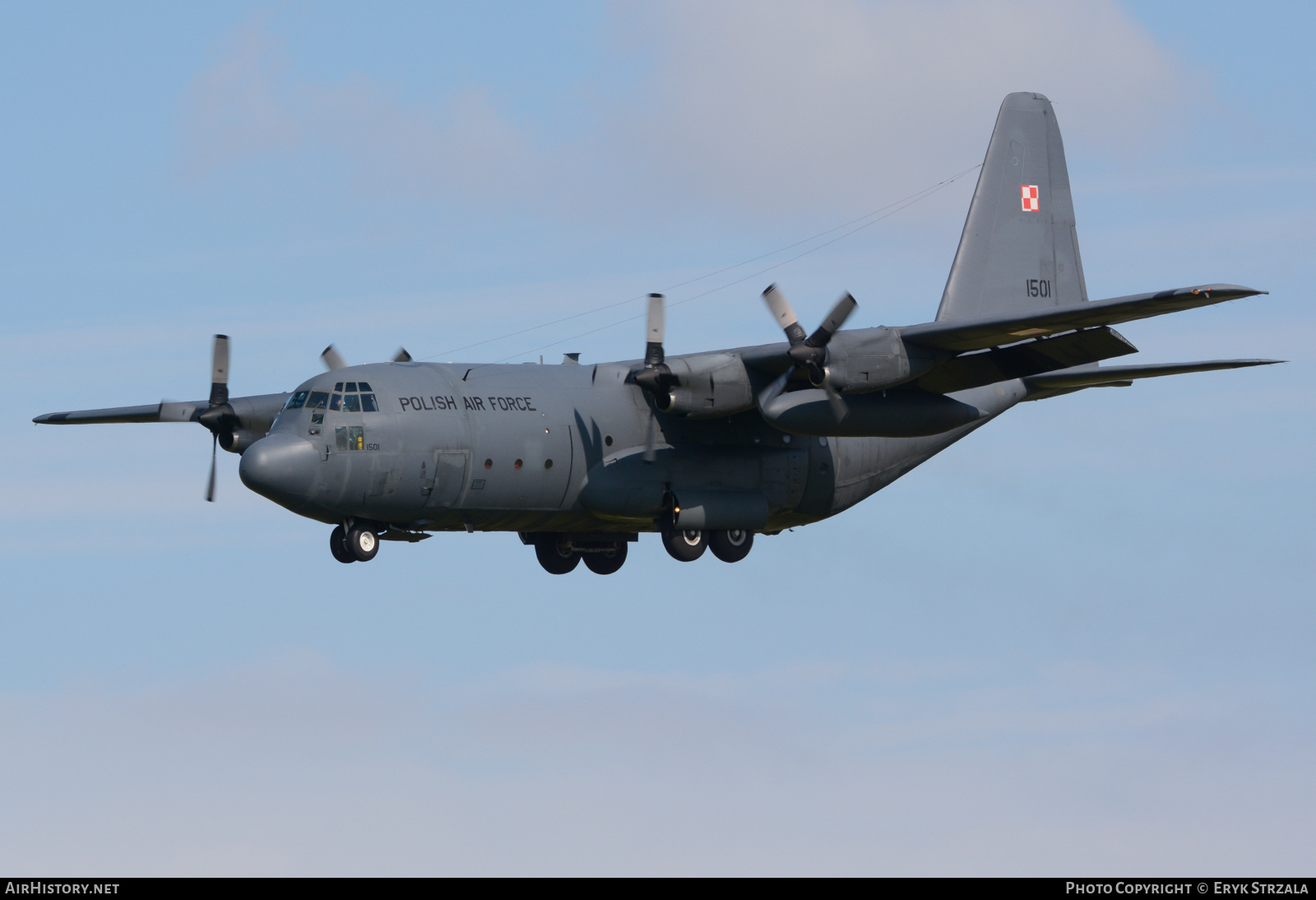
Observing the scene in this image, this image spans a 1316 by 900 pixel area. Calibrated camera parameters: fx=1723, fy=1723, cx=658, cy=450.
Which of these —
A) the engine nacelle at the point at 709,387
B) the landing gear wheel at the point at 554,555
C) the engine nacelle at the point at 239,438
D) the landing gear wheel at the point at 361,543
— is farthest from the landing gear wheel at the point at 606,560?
the engine nacelle at the point at 239,438

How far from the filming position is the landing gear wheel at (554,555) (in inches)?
1094

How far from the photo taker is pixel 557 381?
26078 mm

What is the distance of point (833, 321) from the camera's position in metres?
24.6

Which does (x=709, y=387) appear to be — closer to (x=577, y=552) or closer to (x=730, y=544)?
(x=730, y=544)

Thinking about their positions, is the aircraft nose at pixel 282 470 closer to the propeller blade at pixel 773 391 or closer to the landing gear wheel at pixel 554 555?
the landing gear wheel at pixel 554 555

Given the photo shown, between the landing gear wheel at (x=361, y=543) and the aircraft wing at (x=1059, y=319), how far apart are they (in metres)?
8.11

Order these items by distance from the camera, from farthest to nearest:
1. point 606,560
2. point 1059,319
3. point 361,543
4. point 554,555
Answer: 1. point 606,560
2. point 554,555
3. point 361,543
4. point 1059,319

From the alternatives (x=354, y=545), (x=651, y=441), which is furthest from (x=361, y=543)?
(x=651, y=441)

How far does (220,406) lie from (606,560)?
21.8 feet

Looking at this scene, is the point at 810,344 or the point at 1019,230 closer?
the point at 810,344

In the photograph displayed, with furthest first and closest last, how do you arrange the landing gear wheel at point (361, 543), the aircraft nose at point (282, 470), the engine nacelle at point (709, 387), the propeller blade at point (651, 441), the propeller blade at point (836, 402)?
the propeller blade at point (651, 441)
the engine nacelle at point (709, 387)
the landing gear wheel at point (361, 543)
the propeller blade at point (836, 402)
the aircraft nose at point (282, 470)
